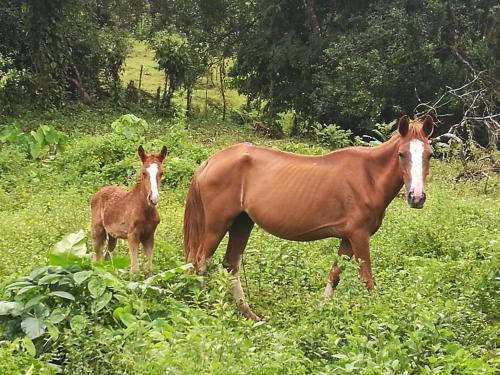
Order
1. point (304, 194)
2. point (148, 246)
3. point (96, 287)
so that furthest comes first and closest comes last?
point (148, 246)
point (304, 194)
point (96, 287)

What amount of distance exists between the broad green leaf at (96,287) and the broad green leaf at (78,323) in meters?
0.25

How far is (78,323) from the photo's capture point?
4.77 metres

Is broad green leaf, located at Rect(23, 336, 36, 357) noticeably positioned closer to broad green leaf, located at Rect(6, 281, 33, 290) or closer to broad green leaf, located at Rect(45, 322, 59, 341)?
broad green leaf, located at Rect(45, 322, 59, 341)

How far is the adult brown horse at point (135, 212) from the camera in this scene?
707cm

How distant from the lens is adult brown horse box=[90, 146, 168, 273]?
707cm

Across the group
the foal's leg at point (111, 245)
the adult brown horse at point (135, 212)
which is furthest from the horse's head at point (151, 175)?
the foal's leg at point (111, 245)

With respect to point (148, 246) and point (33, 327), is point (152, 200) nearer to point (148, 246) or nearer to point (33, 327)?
point (148, 246)

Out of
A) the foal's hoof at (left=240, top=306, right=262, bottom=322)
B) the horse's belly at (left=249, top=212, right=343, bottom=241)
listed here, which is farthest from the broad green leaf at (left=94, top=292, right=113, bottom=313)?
the horse's belly at (left=249, top=212, right=343, bottom=241)

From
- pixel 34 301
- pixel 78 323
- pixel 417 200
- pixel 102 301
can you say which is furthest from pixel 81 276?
pixel 417 200

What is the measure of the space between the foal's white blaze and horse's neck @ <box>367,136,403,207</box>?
83.5 inches

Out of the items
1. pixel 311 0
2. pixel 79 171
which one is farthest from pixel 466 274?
pixel 311 0

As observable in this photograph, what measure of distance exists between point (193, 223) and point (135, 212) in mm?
679

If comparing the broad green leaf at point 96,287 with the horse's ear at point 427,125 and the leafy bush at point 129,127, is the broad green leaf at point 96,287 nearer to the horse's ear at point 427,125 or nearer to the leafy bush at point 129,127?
the horse's ear at point 427,125

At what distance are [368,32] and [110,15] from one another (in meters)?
10.1
